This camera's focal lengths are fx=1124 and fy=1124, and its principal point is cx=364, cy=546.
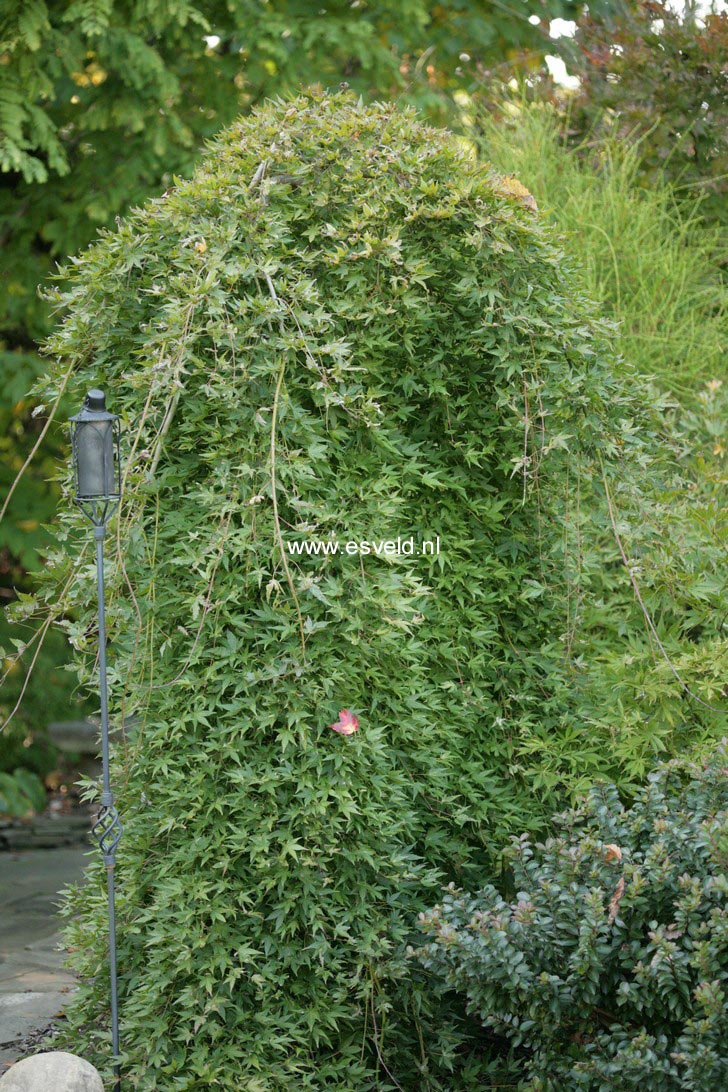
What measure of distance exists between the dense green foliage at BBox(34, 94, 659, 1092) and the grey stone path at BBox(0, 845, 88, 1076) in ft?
2.19

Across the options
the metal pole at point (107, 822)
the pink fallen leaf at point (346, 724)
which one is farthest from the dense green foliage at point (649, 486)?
the metal pole at point (107, 822)

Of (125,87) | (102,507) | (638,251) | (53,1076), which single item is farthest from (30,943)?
(125,87)

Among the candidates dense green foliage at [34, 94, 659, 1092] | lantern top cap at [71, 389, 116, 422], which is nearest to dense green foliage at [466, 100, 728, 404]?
dense green foliage at [34, 94, 659, 1092]

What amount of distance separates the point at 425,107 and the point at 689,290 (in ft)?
7.11

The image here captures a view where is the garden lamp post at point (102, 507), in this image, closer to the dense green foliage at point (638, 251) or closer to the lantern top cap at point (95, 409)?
the lantern top cap at point (95, 409)

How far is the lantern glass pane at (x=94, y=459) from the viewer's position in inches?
107

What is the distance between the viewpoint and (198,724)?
8.93ft

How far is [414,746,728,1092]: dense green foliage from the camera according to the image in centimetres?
235

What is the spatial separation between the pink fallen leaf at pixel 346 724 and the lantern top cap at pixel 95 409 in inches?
36.1

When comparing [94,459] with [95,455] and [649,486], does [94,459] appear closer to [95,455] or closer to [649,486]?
[95,455]

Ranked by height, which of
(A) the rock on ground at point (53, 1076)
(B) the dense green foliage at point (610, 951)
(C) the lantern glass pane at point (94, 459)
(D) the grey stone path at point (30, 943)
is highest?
(C) the lantern glass pane at point (94, 459)

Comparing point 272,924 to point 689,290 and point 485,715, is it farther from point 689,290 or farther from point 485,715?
point 689,290

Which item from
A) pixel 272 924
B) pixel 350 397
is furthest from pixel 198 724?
pixel 350 397

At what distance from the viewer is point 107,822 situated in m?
2.76
